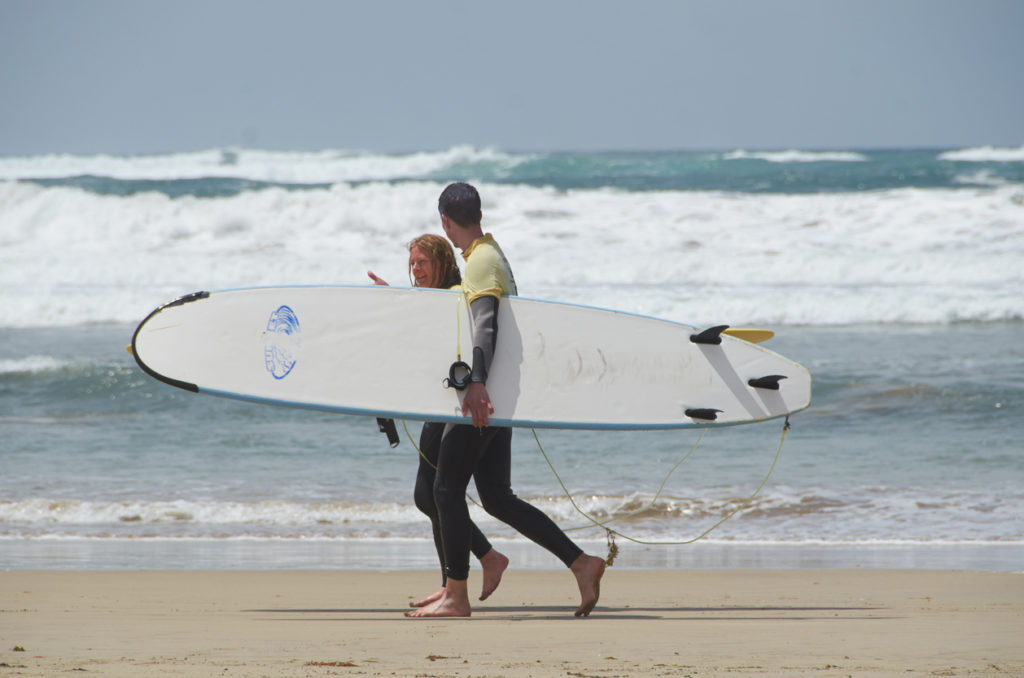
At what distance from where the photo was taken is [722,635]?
3043 mm

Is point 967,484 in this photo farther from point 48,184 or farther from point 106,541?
point 48,184

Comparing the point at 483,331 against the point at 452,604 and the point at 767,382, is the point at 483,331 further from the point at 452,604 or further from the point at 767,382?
the point at 767,382

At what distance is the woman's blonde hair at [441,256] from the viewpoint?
11.3 ft

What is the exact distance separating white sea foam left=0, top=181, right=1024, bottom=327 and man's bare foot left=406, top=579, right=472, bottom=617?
8.98 metres

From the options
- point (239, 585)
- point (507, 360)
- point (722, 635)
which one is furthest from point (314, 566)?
point (722, 635)

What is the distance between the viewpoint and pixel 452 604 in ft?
10.9

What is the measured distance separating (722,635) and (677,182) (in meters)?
21.6

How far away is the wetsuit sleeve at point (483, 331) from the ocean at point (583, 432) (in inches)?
54.8

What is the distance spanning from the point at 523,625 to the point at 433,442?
2.24ft

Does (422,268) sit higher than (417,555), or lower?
higher

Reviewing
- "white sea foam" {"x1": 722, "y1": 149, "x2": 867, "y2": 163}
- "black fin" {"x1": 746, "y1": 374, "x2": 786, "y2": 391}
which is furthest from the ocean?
"white sea foam" {"x1": 722, "y1": 149, "x2": 867, "y2": 163}

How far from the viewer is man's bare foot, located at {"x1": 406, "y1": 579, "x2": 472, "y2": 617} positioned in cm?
332

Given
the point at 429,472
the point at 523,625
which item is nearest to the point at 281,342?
the point at 429,472

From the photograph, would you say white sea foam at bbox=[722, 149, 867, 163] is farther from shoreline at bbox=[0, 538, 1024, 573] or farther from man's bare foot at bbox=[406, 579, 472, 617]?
man's bare foot at bbox=[406, 579, 472, 617]
